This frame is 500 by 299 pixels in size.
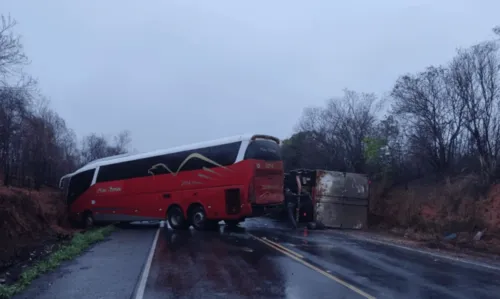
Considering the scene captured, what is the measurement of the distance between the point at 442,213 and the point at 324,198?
569 cm

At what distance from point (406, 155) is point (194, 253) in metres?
22.7

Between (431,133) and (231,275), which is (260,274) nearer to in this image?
(231,275)

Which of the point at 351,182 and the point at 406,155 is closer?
the point at 351,182

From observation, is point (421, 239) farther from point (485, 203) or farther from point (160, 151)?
point (160, 151)

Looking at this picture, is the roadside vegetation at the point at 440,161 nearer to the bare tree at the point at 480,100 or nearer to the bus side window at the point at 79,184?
the bare tree at the point at 480,100

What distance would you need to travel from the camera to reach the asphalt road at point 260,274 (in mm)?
→ 8906

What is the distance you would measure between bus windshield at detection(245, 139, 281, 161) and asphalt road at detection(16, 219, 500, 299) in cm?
517

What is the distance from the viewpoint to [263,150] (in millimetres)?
21125

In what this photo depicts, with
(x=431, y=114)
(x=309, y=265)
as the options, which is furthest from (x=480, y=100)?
(x=309, y=265)

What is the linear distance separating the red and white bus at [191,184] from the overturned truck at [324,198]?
3.59 m

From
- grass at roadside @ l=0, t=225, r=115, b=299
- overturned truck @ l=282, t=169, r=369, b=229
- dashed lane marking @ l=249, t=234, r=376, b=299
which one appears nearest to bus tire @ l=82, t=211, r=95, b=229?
grass at roadside @ l=0, t=225, r=115, b=299

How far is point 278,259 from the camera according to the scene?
42.4 feet

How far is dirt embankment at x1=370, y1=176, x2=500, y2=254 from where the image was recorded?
20547 mm

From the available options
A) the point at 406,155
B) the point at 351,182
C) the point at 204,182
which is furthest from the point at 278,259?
the point at 406,155
